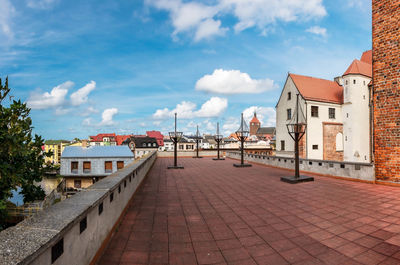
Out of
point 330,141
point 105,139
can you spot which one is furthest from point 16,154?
point 105,139

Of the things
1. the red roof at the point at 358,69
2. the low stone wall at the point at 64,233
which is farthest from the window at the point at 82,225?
the red roof at the point at 358,69

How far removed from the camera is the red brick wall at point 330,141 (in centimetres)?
2494

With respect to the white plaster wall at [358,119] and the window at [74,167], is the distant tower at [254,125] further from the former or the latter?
the window at [74,167]

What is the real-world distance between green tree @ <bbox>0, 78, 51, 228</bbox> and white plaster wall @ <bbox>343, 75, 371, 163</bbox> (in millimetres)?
30685

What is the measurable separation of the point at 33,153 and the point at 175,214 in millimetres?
13686

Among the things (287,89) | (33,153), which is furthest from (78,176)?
(287,89)

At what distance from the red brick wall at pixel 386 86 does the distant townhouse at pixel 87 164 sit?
3338 cm

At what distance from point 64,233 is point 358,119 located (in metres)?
31.0

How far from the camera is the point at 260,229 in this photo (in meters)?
3.80

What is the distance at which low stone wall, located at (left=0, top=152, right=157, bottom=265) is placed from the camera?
1462 mm

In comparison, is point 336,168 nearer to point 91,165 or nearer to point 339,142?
point 339,142

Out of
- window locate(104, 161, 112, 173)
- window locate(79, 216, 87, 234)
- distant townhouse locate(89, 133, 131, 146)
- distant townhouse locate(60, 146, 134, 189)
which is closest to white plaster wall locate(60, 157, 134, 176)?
distant townhouse locate(60, 146, 134, 189)

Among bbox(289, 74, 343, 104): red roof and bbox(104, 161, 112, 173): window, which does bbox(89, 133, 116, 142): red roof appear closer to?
bbox(104, 161, 112, 173): window

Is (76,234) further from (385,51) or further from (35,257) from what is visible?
(385,51)
